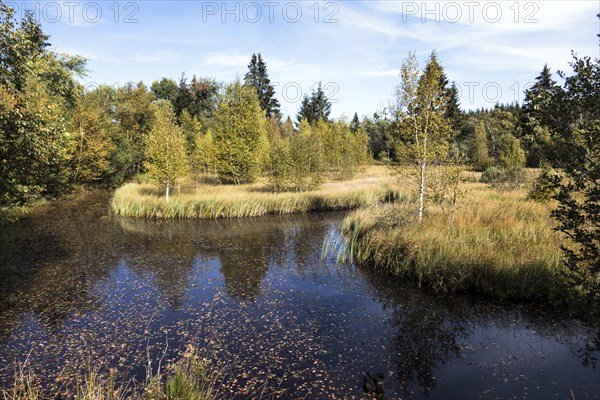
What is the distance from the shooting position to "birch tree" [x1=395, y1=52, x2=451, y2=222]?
1342 cm

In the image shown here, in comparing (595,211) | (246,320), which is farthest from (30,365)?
(595,211)

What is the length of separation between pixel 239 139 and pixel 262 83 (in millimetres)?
35555

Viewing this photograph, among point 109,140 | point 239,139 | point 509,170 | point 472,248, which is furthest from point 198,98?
point 472,248

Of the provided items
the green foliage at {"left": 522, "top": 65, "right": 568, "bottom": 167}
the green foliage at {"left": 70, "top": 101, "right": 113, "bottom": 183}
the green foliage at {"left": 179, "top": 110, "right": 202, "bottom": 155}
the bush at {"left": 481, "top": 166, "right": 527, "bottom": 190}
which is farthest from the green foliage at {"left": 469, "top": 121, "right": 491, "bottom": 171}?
the green foliage at {"left": 522, "top": 65, "right": 568, "bottom": 167}

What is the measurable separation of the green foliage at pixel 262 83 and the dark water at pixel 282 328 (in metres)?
49.3

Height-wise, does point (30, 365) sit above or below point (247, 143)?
below

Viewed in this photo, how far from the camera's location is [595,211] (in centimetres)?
405

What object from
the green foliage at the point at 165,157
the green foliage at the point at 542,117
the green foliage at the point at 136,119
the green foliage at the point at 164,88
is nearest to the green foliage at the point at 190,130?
the green foliage at the point at 136,119

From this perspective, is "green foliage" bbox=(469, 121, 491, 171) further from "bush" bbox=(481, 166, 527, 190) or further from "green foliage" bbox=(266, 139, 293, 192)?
"green foliage" bbox=(266, 139, 293, 192)

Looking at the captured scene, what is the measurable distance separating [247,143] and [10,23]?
71.1 ft

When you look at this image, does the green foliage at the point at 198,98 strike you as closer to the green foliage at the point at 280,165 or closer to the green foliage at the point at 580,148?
the green foliage at the point at 280,165

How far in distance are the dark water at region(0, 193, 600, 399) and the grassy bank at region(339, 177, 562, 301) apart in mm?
595

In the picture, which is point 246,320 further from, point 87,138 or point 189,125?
point 189,125

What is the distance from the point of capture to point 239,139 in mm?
27391
